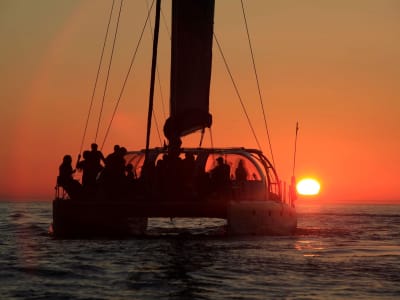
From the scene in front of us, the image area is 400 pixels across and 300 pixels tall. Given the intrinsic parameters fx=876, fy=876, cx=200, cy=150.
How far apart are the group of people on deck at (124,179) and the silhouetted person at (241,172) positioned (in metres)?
1.56

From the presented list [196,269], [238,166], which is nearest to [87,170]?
[238,166]

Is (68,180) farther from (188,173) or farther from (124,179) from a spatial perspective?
(188,173)

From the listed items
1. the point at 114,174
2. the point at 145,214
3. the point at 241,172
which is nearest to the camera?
the point at 145,214

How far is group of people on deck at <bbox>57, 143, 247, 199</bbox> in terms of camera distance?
2525 centimetres

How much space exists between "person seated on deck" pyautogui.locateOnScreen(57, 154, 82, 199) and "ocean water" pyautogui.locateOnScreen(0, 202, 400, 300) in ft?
6.40

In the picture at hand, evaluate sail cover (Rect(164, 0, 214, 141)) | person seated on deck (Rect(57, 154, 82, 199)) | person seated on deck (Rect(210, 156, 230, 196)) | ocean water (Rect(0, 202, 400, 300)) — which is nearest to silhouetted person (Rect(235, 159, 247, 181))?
person seated on deck (Rect(210, 156, 230, 196))

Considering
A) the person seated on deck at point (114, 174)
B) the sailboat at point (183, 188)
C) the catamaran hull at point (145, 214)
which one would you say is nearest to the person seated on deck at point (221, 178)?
the sailboat at point (183, 188)

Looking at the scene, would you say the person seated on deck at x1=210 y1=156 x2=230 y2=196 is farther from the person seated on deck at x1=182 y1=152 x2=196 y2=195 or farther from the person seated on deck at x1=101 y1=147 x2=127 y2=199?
the person seated on deck at x1=101 y1=147 x2=127 y2=199

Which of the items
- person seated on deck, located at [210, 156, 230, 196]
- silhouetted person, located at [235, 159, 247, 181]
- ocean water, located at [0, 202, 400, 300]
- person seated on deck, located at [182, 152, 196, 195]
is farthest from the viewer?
silhouetted person, located at [235, 159, 247, 181]

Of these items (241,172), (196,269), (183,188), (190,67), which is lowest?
(196,269)

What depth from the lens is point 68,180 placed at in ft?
84.2

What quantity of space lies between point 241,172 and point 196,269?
11.1m

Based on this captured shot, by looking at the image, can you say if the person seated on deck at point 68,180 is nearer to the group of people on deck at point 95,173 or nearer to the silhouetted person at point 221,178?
the group of people on deck at point 95,173

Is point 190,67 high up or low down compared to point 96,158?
up
